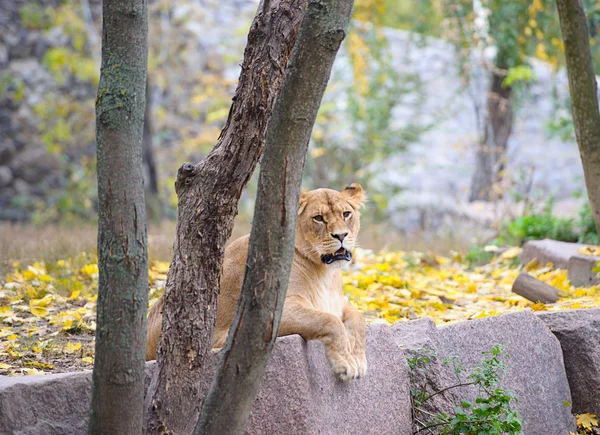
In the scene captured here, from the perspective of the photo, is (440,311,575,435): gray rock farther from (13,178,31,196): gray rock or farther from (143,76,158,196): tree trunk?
(13,178,31,196): gray rock

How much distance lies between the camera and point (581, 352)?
5.08 metres

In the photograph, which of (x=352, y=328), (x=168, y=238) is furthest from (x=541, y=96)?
(x=352, y=328)

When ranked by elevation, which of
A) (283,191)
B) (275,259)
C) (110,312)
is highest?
(283,191)

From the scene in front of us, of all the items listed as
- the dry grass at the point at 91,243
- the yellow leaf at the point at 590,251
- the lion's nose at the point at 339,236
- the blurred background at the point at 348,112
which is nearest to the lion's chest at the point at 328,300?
the lion's nose at the point at 339,236

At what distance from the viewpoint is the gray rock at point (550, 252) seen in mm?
7351

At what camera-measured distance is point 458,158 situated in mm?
16219

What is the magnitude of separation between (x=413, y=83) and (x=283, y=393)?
13.5 m

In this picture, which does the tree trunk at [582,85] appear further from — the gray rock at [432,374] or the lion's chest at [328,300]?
the lion's chest at [328,300]

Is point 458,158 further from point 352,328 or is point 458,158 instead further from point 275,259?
point 275,259

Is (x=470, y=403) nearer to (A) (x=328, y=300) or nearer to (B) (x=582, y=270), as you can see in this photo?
(A) (x=328, y=300)

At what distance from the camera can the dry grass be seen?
750cm

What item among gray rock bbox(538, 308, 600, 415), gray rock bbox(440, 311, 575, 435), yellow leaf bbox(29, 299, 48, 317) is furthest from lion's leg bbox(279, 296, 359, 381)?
yellow leaf bbox(29, 299, 48, 317)

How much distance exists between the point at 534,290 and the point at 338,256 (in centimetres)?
283

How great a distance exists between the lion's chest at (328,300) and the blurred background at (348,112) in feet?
26.4
